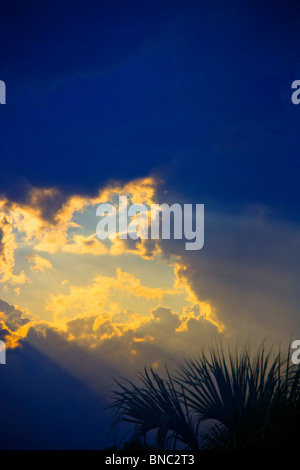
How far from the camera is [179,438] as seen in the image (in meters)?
4.79
